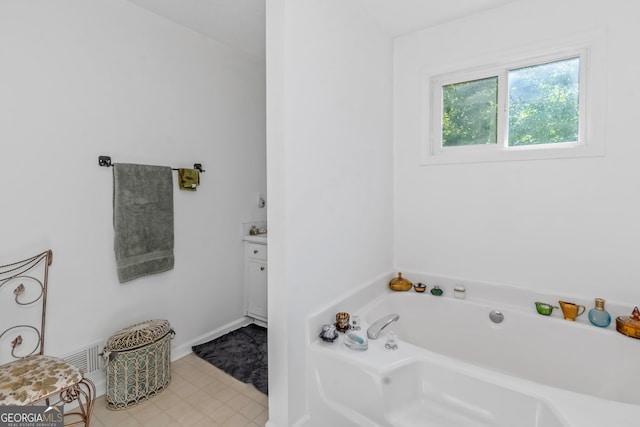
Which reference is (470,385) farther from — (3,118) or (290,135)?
(3,118)

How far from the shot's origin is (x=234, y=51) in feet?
8.93

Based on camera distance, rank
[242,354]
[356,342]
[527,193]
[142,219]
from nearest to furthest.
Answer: [356,342] → [527,193] → [142,219] → [242,354]

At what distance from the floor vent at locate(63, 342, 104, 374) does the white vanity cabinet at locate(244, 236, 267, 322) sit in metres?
1.18

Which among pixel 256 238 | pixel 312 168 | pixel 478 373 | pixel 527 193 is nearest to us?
pixel 478 373

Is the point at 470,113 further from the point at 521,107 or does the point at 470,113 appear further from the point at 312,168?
the point at 312,168

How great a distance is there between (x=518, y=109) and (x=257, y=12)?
1921mm

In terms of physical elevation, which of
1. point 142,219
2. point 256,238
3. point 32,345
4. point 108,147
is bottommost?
point 32,345

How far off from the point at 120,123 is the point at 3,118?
0.55m

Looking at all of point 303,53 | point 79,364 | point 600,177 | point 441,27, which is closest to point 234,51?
point 303,53

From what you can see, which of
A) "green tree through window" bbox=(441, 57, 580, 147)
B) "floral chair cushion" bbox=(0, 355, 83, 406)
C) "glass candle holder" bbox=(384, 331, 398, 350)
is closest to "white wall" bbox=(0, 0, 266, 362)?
"floral chair cushion" bbox=(0, 355, 83, 406)

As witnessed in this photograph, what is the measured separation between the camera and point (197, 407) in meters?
1.78

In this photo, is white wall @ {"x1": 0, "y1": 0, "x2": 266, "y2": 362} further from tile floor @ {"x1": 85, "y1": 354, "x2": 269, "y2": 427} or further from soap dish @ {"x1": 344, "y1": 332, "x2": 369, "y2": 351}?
soap dish @ {"x1": 344, "y1": 332, "x2": 369, "y2": 351}

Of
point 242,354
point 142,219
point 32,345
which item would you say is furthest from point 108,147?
point 242,354

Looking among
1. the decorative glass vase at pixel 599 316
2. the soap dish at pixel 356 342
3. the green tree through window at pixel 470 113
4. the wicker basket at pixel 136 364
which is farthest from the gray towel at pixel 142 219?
the decorative glass vase at pixel 599 316
